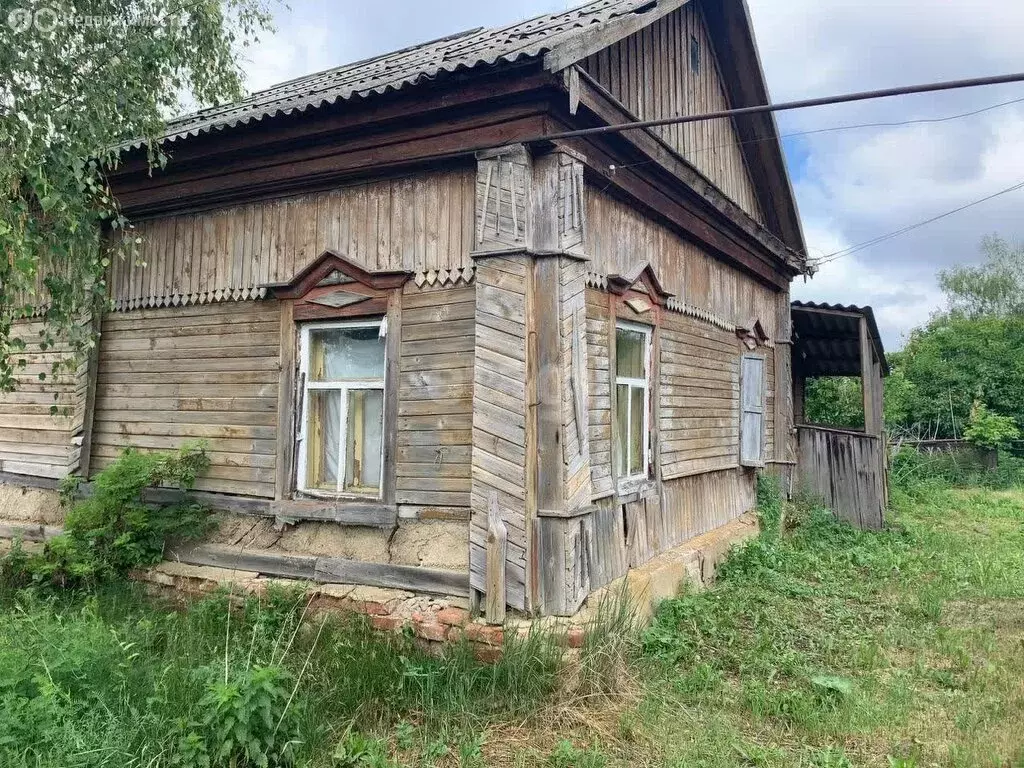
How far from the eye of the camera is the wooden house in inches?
190

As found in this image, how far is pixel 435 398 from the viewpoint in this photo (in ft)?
17.1

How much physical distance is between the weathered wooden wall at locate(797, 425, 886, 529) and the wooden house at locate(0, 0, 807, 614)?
3.47 meters

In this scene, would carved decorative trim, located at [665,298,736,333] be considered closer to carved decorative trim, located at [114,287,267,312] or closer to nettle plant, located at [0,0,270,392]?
carved decorative trim, located at [114,287,267,312]

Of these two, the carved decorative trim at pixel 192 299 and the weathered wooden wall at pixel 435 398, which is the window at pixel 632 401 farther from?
the carved decorative trim at pixel 192 299

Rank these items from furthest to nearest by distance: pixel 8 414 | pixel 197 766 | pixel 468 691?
pixel 8 414, pixel 468 691, pixel 197 766

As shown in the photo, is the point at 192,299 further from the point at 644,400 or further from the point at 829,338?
the point at 829,338

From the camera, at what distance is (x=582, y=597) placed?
4883 mm

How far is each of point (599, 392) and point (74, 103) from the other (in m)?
4.34

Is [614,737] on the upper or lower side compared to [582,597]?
lower

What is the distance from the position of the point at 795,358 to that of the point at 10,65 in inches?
477

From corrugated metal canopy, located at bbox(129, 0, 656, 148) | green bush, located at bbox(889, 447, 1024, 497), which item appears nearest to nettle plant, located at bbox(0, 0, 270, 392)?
corrugated metal canopy, located at bbox(129, 0, 656, 148)

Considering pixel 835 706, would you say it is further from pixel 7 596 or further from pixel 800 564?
pixel 7 596

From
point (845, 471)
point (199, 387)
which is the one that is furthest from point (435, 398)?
point (845, 471)

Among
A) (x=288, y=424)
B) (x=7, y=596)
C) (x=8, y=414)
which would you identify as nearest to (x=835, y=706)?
(x=288, y=424)
